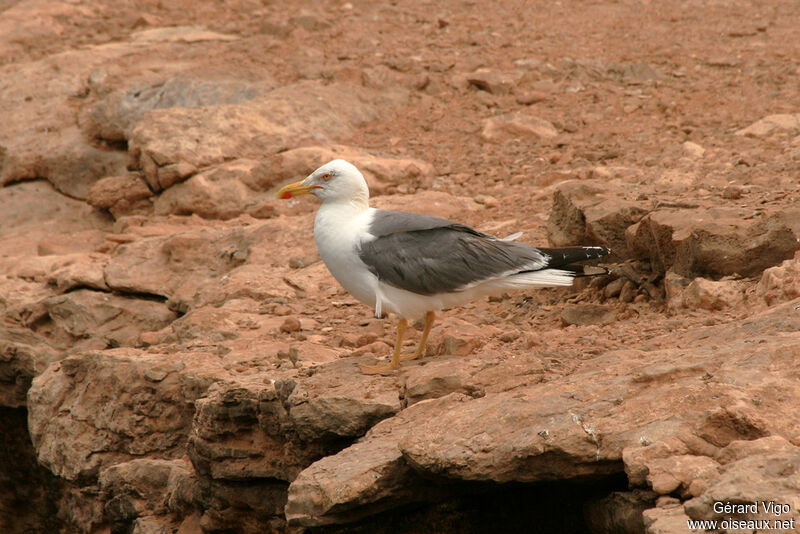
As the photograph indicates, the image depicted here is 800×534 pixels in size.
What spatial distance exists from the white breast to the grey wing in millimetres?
68

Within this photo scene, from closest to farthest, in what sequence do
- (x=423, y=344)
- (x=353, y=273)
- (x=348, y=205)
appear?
(x=353, y=273)
(x=423, y=344)
(x=348, y=205)

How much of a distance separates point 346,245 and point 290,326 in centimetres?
139

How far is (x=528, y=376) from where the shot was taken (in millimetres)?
5262

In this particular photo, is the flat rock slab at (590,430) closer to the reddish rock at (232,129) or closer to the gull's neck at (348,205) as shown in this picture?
the gull's neck at (348,205)

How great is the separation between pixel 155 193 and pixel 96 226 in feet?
3.07

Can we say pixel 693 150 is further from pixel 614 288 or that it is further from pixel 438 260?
pixel 438 260

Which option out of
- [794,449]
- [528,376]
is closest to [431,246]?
[528,376]

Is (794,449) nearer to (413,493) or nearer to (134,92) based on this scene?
(413,493)

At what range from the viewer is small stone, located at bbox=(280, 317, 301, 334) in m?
7.36

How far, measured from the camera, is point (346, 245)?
20.3 ft

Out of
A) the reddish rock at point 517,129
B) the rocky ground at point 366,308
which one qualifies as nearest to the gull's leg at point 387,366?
the rocky ground at point 366,308

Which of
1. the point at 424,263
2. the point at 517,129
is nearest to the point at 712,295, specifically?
the point at 424,263

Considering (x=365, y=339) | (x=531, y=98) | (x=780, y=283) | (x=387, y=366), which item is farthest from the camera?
(x=531, y=98)

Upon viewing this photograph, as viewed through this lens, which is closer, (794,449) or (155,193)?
(794,449)
